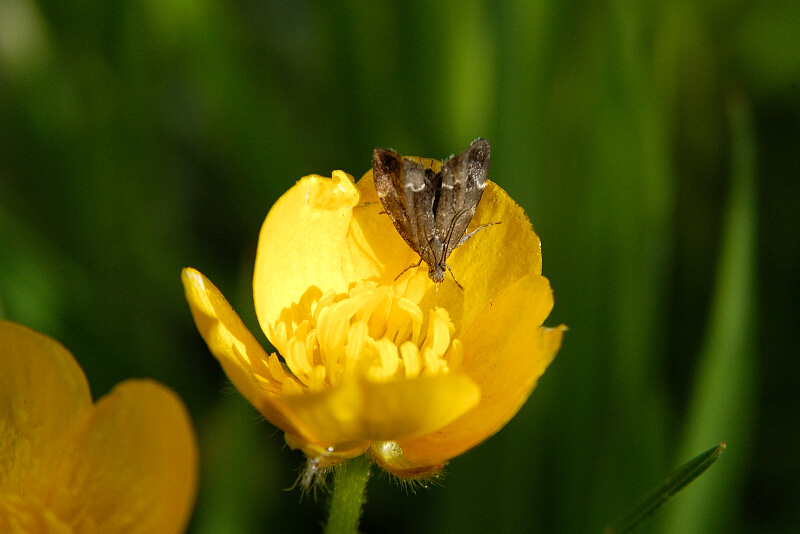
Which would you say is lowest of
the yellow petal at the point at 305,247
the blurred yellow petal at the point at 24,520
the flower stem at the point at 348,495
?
the blurred yellow petal at the point at 24,520

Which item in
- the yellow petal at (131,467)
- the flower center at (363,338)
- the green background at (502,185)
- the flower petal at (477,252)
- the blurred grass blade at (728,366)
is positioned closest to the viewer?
the yellow petal at (131,467)

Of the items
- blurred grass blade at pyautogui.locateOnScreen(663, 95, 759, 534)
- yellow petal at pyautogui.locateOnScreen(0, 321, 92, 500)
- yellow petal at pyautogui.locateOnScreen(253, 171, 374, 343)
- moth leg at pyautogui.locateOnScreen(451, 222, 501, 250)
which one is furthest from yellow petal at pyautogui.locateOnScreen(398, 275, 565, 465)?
blurred grass blade at pyautogui.locateOnScreen(663, 95, 759, 534)

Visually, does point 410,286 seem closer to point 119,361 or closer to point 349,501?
point 349,501

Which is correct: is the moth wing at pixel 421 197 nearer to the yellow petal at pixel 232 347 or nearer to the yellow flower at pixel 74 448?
the yellow petal at pixel 232 347

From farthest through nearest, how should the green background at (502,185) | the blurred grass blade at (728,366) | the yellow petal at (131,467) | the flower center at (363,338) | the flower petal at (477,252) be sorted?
the green background at (502,185) < the blurred grass blade at (728,366) < the flower petal at (477,252) < the flower center at (363,338) < the yellow petal at (131,467)

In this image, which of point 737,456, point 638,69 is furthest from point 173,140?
point 737,456

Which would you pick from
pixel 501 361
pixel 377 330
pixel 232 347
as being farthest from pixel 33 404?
pixel 501 361

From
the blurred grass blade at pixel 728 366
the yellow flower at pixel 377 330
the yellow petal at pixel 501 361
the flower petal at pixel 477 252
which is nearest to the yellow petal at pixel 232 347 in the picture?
the yellow flower at pixel 377 330

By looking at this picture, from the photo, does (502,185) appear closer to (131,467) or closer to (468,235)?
(468,235)
